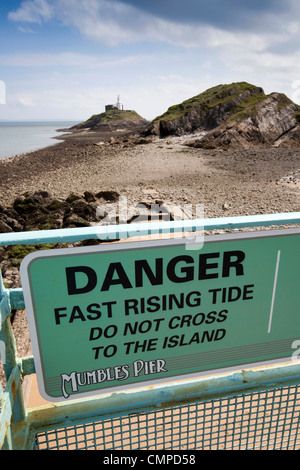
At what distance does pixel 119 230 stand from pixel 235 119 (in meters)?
40.6

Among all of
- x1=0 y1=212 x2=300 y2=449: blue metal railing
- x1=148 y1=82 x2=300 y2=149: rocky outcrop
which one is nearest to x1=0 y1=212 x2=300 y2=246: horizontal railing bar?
x1=0 y1=212 x2=300 y2=449: blue metal railing

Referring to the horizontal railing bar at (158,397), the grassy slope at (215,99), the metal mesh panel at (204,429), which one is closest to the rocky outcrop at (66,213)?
the metal mesh panel at (204,429)

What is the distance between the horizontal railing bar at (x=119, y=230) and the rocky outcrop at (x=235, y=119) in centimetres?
3296

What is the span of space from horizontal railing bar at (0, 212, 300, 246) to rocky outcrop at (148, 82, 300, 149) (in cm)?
3296

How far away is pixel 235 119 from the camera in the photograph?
38.9 meters

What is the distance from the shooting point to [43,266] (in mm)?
1442

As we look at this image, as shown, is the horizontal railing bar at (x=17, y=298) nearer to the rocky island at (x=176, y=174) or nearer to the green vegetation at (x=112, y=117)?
the rocky island at (x=176, y=174)

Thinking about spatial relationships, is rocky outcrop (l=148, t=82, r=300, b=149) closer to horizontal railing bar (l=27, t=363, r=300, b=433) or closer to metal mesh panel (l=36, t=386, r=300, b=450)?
metal mesh panel (l=36, t=386, r=300, b=450)

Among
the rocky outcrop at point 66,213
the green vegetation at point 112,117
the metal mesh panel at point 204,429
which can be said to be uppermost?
the green vegetation at point 112,117

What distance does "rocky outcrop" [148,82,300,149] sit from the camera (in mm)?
36688

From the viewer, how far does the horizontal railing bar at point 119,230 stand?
1.42m

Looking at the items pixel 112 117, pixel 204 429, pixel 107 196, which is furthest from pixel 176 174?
pixel 112 117

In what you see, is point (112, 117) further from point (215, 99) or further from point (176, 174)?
point (176, 174)

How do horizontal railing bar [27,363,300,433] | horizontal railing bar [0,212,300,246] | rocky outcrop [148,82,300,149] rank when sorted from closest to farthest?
horizontal railing bar [0,212,300,246] < horizontal railing bar [27,363,300,433] < rocky outcrop [148,82,300,149]
